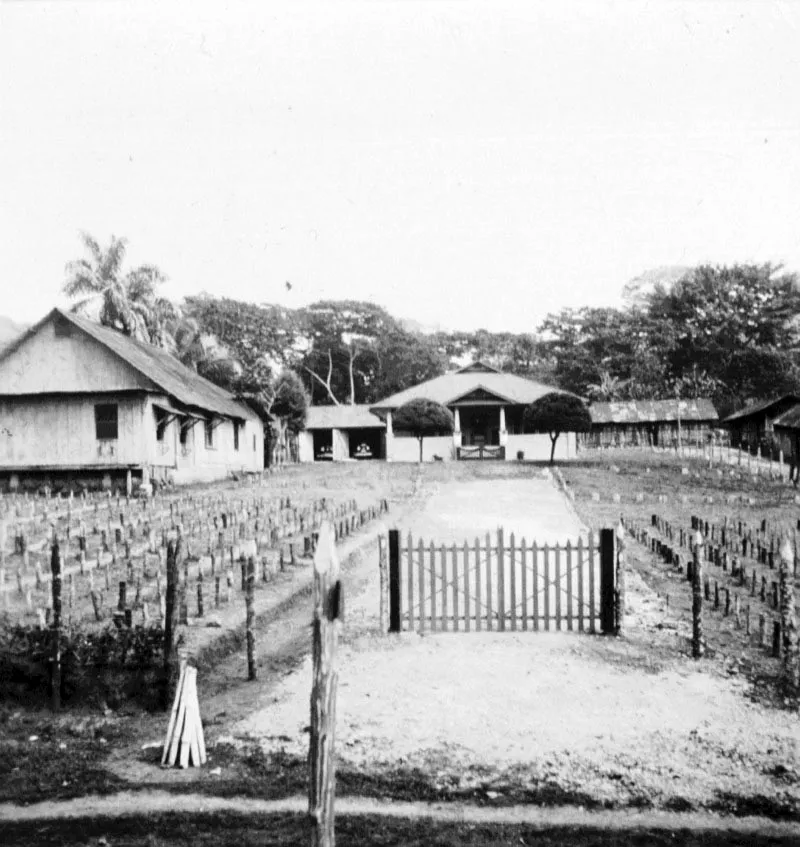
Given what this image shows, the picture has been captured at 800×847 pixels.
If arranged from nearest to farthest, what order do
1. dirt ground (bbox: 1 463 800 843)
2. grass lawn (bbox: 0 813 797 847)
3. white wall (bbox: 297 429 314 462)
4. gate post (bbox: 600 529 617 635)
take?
grass lawn (bbox: 0 813 797 847) < dirt ground (bbox: 1 463 800 843) < gate post (bbox: 600 529 617 635) < white wall (bbox: 297 429 314 462)

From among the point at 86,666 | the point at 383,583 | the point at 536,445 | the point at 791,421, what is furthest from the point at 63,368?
the point at 536,445

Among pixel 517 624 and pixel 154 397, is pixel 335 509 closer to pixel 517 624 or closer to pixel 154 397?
pixel 154 397

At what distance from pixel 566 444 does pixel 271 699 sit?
3461cm

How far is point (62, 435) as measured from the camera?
20.5m

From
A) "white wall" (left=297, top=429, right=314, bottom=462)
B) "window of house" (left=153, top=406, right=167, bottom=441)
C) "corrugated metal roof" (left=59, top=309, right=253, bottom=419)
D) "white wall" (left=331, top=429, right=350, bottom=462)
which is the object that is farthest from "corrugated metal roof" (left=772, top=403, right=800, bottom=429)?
"white wall" (left=297, top=429, right=314, bottom=462)

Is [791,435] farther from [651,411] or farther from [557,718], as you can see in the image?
[557,718]

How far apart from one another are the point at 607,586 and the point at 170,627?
527 centimetres

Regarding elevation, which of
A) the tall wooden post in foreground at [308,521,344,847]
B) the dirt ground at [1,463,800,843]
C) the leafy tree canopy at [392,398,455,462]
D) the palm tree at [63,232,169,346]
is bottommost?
the dirt ground at [1,463,800,843]

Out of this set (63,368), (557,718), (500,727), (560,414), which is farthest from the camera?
(560,414)

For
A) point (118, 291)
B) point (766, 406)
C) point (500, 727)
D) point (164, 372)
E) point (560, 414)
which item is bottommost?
point (500, 727)

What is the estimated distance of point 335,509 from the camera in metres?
20.4

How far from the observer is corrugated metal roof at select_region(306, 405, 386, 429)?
47.1 metres

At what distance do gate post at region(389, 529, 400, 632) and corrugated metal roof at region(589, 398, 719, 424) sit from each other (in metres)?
→ 43.2

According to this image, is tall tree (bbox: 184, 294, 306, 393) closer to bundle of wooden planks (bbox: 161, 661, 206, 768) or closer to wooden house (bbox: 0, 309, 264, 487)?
wooden house (bbox: 0, 309, 264, 487)
